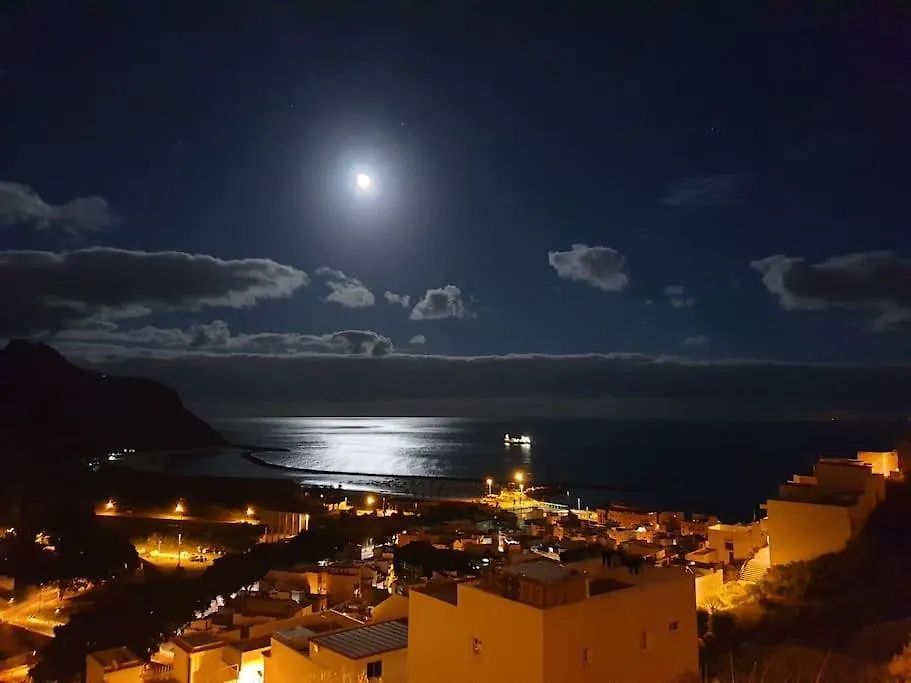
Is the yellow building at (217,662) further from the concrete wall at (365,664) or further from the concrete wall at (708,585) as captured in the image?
the concrete wall at (708,585)

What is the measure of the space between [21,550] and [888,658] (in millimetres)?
17126

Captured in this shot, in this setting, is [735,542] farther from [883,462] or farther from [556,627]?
[556,627]

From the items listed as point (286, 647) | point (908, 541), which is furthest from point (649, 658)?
point (908, 541)

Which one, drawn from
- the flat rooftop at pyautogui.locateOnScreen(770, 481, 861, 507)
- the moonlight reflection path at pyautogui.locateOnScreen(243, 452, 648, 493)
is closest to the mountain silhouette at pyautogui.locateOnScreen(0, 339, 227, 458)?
the moonlight reflection path at pyautogui.locateOnScreen(243, 452, 648, 493)

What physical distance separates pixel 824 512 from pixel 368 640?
7687 mm

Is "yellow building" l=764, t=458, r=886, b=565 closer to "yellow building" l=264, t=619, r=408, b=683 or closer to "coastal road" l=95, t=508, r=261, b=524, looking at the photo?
"yellow building" l=264, t=619, r=408, b=683

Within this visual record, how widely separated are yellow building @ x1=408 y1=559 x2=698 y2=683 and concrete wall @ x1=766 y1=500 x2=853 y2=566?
20.2 ft

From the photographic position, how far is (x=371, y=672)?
564 cm

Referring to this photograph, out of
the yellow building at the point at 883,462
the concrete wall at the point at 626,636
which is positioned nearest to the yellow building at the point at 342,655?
the concrete wall at the point at 626,636

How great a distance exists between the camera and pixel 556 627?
167 inches

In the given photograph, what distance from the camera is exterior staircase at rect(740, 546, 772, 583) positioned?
11156 millimetres

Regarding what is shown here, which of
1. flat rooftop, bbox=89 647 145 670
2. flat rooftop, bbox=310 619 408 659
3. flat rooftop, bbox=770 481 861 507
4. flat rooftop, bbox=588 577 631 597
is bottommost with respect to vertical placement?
flat rooftop, bbox=89 647 145 670

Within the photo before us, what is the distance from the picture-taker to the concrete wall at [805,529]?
10.2m

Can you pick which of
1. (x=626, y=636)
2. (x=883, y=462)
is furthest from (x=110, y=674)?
(x=883, y=462)
